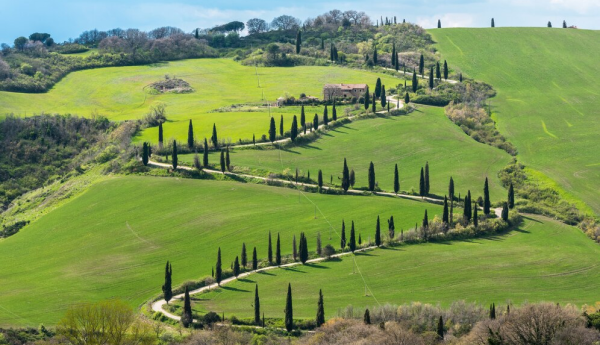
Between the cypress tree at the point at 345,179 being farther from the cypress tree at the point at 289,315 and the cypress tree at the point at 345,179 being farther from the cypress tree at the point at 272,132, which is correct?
the cypress tree at the point at 289,315

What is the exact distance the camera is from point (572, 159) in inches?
7205

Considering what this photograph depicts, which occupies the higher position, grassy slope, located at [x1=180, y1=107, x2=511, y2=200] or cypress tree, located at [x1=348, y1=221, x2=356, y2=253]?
grassy slope, located at [x1=180, y1=107, x2=511, y2=200]

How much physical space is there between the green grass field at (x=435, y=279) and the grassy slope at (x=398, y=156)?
82.5 ft

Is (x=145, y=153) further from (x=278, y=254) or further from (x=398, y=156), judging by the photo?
(x=278, y=254)

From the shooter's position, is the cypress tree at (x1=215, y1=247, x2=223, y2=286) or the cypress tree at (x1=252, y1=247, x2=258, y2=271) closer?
the cypress tree at (x1=215, y1=247, x2=223, y2=286)

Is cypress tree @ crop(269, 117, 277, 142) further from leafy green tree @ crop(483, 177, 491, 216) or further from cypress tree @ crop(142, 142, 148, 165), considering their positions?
leafy green tree @ crop(483, 177, 491, 216)

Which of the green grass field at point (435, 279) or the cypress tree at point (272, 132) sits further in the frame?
the cypress tree at point (272, 132)

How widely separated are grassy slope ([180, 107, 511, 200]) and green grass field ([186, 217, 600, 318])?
25.1 meters

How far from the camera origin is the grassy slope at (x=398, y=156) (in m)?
166

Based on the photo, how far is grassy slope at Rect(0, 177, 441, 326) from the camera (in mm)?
127625

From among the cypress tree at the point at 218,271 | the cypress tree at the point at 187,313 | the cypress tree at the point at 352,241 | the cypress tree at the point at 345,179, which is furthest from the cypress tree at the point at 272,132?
the cypress tree at the point at 187,313

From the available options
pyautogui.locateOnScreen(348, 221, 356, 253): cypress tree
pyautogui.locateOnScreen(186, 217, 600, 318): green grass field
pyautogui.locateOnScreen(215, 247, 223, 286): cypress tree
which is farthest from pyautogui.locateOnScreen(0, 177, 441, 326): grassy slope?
pyautogui.locateOnScreen(186, 217, 600, 318): green grass field

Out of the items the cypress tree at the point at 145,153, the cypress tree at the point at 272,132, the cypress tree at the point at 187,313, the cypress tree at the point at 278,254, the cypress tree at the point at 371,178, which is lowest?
the cypress tree at the point at 187,313

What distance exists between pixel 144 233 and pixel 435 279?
43433 millimetres
